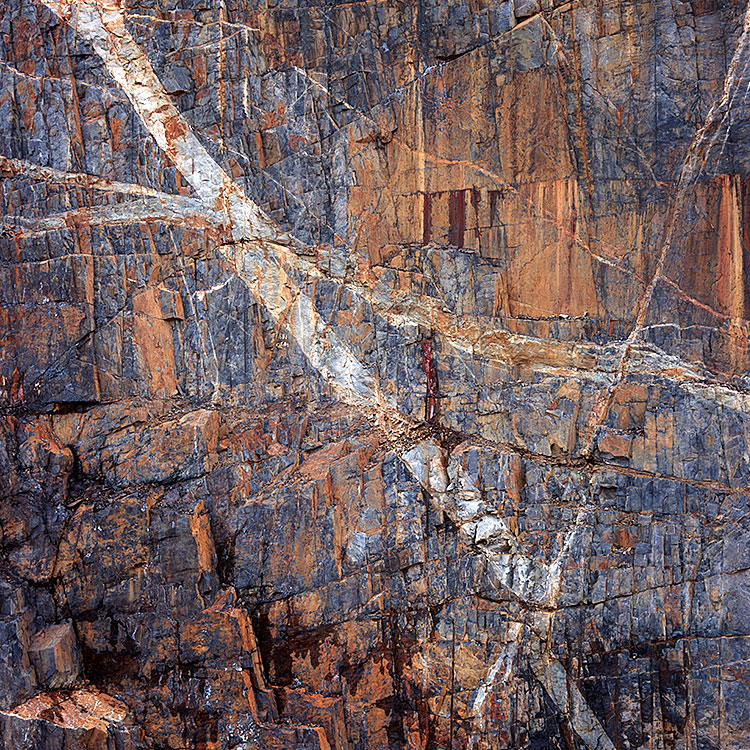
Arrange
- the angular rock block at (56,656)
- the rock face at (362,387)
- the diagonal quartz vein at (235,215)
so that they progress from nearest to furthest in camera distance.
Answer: the angular rock block at (56,656) < the rock face at (362,387) < the diagonal quartz vein at (235,215)

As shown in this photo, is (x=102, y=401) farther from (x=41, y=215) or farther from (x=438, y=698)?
(x=438, y=698)

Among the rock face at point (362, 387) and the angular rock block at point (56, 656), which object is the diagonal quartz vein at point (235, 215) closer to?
the rock face at point (362, 387)

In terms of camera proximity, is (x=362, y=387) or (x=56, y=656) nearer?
(x=56, y=656)

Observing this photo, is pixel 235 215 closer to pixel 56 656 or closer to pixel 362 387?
pixel 362 387

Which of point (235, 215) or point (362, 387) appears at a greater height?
point (235, 215)

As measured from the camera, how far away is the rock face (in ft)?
27.6

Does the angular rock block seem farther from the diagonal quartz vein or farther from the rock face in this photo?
the diagonal quartz vein

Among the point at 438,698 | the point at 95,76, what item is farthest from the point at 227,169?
the point at 438,698

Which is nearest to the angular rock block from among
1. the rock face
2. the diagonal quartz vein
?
the rock face

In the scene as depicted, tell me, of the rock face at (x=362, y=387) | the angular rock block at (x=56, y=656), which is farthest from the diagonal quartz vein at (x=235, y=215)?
the angular rock block at (x=56, y=656)

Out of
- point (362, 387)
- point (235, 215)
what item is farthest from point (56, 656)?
point (235, 215)

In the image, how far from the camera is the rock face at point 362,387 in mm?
8406

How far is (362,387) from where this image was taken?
873 cm

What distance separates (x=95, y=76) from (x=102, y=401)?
413 cm
